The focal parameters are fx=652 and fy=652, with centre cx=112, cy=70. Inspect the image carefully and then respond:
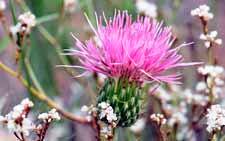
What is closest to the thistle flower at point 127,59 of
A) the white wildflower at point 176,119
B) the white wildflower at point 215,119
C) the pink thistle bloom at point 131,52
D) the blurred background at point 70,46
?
the pink thistle bloom at point 131,52

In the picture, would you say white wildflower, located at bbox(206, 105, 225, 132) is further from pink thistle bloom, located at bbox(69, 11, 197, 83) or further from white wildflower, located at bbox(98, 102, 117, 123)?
white wildflower, located at bbox(98, 102, 117, 123)

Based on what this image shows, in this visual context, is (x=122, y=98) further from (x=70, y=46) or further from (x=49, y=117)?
(x=70, y=46)

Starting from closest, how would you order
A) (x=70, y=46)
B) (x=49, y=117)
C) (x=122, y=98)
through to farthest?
(x=49, y=117) < (x=122, y=98) < (x=70, y=46)

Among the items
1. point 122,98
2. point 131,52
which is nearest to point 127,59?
point 131,52

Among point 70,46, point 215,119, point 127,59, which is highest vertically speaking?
point 70,46

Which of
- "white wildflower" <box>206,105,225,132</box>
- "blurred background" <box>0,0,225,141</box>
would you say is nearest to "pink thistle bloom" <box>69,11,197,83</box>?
"white wildflower" <box>206,105,225,132</box>

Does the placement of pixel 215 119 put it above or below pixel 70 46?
below

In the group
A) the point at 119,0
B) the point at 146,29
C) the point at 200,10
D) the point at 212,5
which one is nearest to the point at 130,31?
the point at 146,29

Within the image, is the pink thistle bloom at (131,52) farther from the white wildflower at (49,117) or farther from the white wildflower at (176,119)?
the white wildflower at (176,119)
